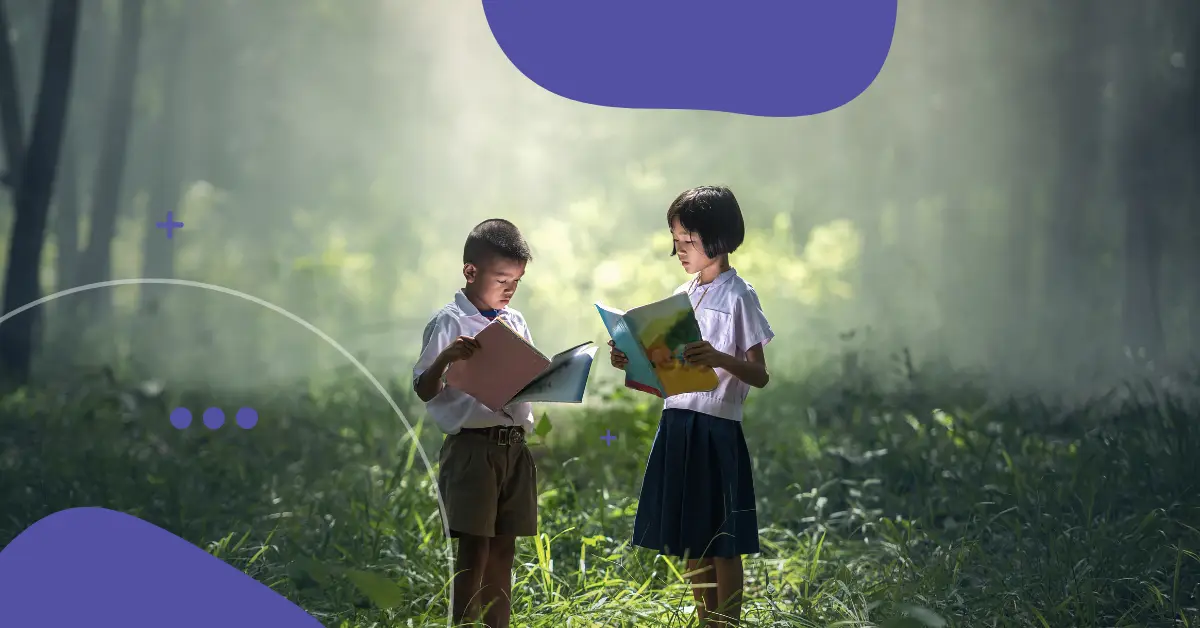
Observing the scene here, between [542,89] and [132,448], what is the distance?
2453 millimetres

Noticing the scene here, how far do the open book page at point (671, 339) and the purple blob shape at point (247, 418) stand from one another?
3063 millimetres

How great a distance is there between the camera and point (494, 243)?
2.76 metres

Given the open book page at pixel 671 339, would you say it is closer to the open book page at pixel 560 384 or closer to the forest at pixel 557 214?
the open book page at pixel 560 384

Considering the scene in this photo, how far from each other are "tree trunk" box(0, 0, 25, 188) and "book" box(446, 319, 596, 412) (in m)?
3.69

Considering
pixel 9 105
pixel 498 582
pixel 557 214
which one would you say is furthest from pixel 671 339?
pixel 9 105

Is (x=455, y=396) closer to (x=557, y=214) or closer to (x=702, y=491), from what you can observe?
(x=702, y=491)

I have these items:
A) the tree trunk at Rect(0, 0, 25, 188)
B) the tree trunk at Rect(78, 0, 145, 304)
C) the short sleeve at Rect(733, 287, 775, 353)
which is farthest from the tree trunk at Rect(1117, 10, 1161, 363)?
the tree trunk at Rect(0, 0, 25, 188)

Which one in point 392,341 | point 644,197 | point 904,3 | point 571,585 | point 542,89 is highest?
point 904,3

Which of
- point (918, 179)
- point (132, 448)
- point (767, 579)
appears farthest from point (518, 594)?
point (918, 179)

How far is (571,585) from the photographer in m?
3.39

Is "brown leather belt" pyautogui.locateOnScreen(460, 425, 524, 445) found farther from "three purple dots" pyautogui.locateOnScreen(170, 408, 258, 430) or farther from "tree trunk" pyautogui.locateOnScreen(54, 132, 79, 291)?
"tree trunk" pyautogui.locateOnScreen(54, 132, 79, 291)

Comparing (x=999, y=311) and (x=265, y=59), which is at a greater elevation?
(x=265, y=59)

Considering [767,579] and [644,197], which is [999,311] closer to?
[644,197]

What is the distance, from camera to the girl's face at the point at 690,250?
280 cm
